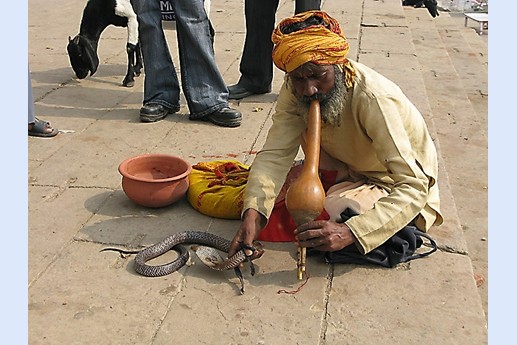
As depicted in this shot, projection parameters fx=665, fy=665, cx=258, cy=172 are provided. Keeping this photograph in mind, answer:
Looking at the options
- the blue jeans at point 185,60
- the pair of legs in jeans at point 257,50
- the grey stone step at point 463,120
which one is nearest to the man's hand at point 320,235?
the grey stone step at point 463,120

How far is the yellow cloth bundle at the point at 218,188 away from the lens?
11.2 ft

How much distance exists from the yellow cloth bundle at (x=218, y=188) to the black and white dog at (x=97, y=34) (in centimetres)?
232

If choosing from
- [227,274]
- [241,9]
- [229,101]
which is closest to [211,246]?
[227,274]

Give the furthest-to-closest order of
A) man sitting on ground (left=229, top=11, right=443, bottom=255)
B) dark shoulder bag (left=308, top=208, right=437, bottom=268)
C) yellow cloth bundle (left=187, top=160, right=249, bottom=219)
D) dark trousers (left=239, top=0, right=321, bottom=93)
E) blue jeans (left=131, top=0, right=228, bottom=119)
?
dark trousers (left=239, top=0, right=321, bottom=93), blue jeans (left=131, top=0, right=228, bottom=119), yellow cloth bundle (left=187, top=160, right=249, bottom=219), dark shoulder bag (left=308, top=208, right=437, bottom=268), man sitting on ground (left=229, top=11, right=443, bottom=255)

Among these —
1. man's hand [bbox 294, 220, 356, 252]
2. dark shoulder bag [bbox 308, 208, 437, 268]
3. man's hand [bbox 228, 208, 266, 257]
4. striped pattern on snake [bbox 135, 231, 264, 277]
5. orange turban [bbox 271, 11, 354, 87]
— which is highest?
orange turban [bbox 271, 11, 354, 87]

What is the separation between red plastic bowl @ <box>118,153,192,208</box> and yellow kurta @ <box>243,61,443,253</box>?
554 millimetres

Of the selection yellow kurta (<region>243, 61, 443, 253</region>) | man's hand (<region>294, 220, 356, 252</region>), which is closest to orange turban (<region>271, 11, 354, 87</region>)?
yellow kurta (<region>243, 61, 443, 253</region>)

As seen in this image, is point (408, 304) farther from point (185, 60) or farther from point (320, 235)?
point (185, 60)

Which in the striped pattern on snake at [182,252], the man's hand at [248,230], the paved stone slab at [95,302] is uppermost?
the man's hand at [248,230]

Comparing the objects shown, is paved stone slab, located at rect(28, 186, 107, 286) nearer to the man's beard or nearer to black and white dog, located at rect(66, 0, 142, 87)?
the man's beard

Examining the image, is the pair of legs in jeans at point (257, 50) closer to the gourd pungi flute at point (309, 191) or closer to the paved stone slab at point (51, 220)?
the paved stone slab at point (51, 220)

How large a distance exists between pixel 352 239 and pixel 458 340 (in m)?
0.56

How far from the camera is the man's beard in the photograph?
2.79 meters

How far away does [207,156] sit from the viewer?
4281 millimetres
